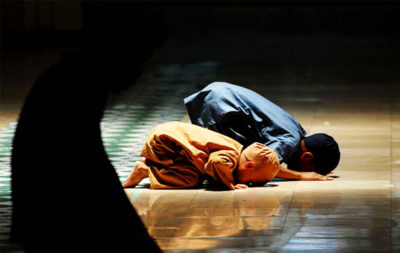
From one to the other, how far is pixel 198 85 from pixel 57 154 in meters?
3.91

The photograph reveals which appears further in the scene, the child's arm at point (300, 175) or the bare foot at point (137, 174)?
the child's arm at point (300, 175)

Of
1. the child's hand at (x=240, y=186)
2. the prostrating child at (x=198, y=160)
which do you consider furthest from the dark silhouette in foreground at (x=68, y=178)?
the child's hand at (x=240, y=186)

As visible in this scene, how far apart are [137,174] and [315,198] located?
1.12 metres

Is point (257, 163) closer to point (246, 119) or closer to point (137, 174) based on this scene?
point (246, 119)

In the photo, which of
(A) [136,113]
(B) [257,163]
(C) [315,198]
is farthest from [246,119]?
(A) [136,113]

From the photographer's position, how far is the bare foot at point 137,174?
5785mm

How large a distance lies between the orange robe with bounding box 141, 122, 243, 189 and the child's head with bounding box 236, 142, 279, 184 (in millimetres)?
54

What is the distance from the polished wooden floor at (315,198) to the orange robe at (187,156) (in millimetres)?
101

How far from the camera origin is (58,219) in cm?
502

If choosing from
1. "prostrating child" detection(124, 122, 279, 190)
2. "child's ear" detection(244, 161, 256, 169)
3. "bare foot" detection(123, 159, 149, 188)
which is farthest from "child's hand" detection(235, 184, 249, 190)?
"bare foot" detection(123, 159, 149, 188)

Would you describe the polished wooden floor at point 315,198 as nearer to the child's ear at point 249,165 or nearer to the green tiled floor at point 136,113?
the child's ear at point 249,165

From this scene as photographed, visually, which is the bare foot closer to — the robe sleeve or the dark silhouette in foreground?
the dark silhouette in foreground

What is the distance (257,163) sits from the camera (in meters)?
5.63

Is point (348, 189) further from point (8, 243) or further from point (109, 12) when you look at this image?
point (109, 12)
